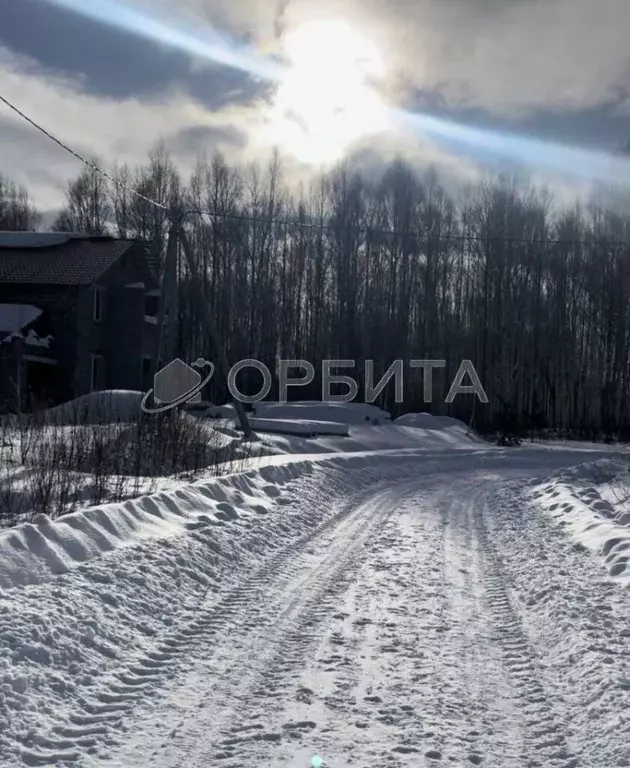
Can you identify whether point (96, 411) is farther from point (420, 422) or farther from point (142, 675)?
point (420, 422)

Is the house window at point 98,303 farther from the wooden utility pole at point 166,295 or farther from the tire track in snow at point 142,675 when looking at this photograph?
the tire track in snow at point 142,675

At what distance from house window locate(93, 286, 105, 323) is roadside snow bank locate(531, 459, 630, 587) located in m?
22.4

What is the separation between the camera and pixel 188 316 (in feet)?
180

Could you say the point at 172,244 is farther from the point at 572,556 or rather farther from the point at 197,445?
the point at 572,556

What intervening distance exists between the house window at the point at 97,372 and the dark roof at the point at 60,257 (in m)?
3.56

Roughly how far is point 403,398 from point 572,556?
40.8 m

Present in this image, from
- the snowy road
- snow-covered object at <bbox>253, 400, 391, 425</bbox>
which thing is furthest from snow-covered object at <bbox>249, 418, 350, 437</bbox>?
the snowy road

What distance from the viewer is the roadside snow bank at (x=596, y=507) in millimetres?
9641

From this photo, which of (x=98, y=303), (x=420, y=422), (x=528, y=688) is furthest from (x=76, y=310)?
(x=528, y=688)

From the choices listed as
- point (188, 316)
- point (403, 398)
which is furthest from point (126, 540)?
point (188, 316)

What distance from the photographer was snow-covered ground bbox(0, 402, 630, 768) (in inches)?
179

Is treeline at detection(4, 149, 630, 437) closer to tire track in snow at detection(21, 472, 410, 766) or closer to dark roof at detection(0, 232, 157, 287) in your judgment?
dark roof at detection(0, 232, 157, 287)

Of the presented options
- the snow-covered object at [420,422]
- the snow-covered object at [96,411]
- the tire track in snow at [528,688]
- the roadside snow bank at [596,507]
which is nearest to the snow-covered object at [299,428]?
the snow-covered object at [96,411]

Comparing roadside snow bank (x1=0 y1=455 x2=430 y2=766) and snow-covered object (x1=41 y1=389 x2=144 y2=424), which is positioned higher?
snow-covered object (x1=41 y1=389 x2=144 y2=424)
